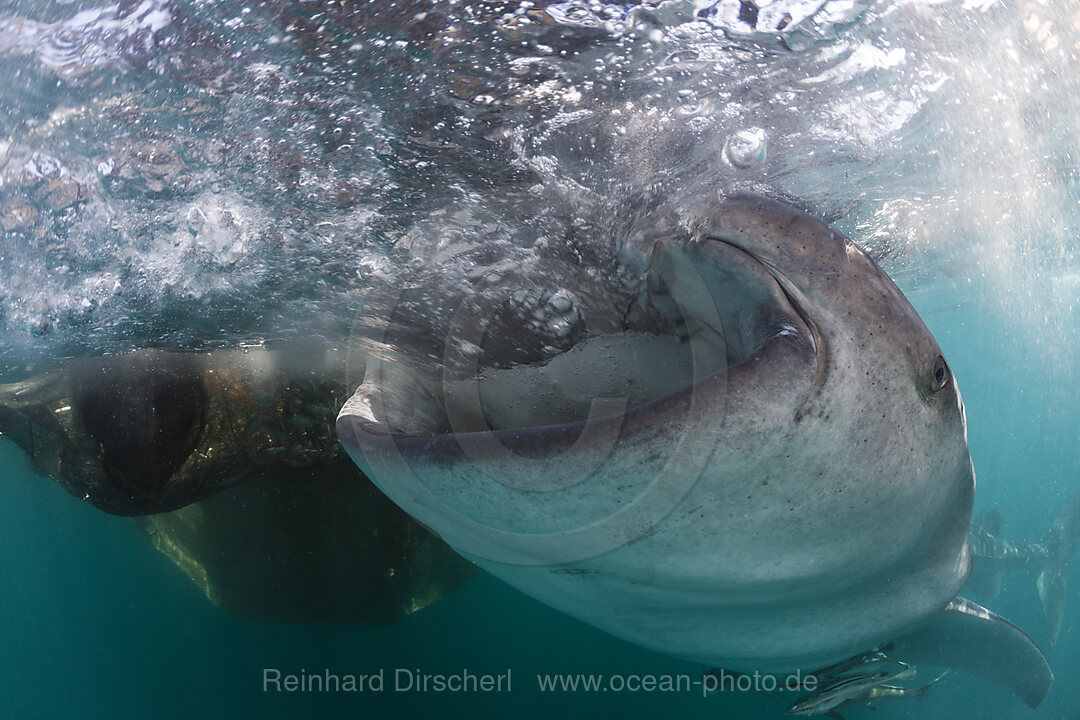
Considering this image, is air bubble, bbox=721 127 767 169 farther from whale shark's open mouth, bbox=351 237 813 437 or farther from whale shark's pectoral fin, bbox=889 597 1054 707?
whale shark's pectoral fin, bbox=889 597 1054 707

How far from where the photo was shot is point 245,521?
19.5 feet

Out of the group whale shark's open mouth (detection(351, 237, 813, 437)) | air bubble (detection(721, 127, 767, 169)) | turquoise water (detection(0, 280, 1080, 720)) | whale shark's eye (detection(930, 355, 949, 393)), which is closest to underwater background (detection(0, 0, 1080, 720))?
air bubble (detection(721, 127, 767, 169))

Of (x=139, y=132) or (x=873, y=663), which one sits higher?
(x=139, y=132)

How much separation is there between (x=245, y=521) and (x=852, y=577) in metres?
6.04

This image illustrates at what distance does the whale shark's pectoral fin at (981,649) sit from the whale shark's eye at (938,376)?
232cm

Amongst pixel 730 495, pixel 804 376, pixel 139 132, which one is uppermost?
pixel 804 376

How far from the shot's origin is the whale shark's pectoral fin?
10.7 ft

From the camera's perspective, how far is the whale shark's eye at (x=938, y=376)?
125cm

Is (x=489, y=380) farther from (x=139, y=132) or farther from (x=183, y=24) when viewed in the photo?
(x=139, y=132)

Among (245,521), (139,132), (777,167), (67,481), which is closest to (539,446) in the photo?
(139,132)

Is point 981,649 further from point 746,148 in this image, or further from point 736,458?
point 736,458

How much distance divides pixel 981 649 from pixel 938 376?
3.83 m
